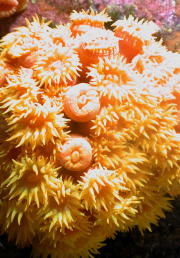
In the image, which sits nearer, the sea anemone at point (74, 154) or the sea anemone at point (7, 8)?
the sea anemone at point (74, 154)

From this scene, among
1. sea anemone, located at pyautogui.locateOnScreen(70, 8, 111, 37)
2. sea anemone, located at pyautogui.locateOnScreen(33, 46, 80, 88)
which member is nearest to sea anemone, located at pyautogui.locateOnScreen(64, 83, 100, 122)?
sea anemone, located at pyautogui.locateOnScreen(33, 46, 80, 88)

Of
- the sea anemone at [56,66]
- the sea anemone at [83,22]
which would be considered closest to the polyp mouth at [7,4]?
the sea anemone at [83,22]

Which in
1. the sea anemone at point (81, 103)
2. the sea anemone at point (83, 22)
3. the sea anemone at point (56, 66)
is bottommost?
the sea anemone at point (81, 103)

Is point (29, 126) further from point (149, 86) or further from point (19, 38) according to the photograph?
point (149, 86)

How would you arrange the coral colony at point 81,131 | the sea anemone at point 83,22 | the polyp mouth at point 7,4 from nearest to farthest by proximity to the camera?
1. the coral colony at point 81,131
2. the sea anemone at point 83,22
3. the polyp mouth at point 7,4

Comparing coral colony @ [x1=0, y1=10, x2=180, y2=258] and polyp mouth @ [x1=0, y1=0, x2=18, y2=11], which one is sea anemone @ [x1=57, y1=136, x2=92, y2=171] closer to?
coral colony @ [x1=0, y1=10, x2=180, y2=258]

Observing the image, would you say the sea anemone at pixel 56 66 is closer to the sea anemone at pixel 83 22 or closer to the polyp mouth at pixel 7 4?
the sea anemone at pixel 83 22

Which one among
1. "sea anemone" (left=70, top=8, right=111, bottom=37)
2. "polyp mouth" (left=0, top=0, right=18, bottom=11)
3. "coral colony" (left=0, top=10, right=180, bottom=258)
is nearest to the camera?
"coral colony" (left=0, top=10, right=180, bottom=258)

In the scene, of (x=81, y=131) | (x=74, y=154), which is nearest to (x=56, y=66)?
(x=81, y=131)

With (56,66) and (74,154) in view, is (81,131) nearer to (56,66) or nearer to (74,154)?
(74,154)
